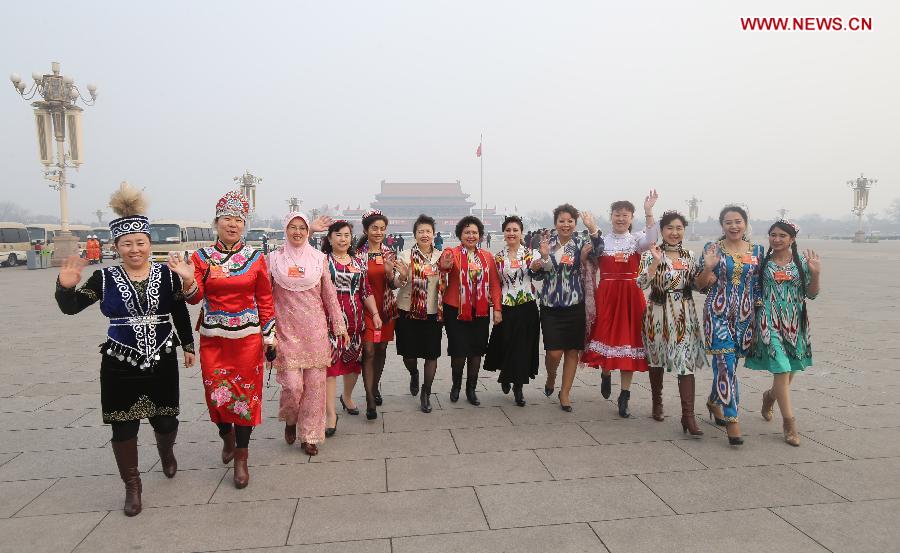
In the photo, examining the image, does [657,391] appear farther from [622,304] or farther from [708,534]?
[708,534]

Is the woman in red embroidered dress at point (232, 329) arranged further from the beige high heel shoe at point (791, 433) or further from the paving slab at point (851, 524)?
the beige high heel shoe at point (791, 433)

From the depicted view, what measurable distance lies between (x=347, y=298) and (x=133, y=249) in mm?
1600

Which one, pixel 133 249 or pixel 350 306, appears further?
pixel 350 306

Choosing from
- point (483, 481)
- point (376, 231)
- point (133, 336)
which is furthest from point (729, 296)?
point (133, 336)

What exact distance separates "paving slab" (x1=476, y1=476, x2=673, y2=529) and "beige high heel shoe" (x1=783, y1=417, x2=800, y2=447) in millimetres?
1334

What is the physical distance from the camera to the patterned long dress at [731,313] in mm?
3938

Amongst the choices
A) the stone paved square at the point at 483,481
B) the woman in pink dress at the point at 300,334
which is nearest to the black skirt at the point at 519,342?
the stone paved square at the point at 483,481

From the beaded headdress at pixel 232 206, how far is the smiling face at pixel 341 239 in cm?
90

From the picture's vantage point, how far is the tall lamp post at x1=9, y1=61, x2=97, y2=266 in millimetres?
21141

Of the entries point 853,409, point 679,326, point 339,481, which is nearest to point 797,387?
point 853,409

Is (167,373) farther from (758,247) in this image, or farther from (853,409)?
(853,409)

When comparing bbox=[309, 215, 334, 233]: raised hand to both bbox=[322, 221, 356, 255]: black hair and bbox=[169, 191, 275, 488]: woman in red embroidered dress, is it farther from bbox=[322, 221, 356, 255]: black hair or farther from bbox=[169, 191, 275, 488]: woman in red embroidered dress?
bbox=[169, 191, 275, 488]: woman in red embroidered dress

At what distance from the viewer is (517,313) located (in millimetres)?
4789

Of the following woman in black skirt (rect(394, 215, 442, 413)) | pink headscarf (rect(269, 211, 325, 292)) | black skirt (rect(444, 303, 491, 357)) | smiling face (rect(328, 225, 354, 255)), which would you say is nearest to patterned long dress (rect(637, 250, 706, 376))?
black skirt (rect(444, 303, 491, 357))
